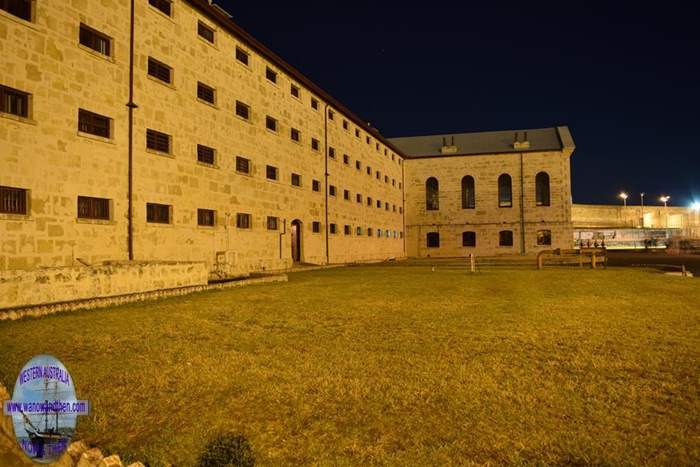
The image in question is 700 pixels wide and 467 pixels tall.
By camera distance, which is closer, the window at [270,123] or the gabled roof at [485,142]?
the window at [270,123]

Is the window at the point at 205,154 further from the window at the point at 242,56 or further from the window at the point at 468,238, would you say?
the window at the point at 468,238

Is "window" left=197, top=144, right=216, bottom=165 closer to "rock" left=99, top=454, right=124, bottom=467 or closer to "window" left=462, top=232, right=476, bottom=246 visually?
"rock" left=99, top=454, right=124, bottom=467

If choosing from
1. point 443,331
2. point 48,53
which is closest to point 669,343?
point 443,331

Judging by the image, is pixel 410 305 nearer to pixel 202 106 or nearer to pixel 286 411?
pixel 286 411

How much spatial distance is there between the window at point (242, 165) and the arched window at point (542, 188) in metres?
33.7

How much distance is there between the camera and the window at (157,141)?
15469 millimetres

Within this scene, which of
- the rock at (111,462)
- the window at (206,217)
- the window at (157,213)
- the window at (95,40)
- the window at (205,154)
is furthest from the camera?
the window at (205,154)

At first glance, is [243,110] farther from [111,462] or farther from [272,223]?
[111,462]

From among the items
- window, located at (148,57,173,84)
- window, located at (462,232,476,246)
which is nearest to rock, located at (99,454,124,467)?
window, located at (148,57,173,84)

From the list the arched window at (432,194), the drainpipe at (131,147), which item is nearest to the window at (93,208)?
the drainpipe at (131,147)

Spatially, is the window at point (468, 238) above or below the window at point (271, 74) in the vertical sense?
below

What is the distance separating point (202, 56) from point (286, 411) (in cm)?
1794

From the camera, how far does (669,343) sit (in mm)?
5793

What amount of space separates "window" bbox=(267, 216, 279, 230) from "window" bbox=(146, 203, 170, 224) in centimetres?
665
